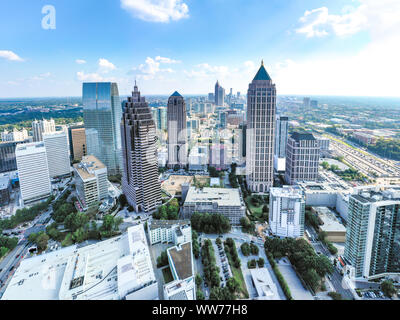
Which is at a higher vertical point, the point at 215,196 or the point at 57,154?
the point at 57,154

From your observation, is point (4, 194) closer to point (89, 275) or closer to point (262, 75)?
point (89, 275)

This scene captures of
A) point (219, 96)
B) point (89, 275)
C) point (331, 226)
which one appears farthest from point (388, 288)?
point (219, 96)

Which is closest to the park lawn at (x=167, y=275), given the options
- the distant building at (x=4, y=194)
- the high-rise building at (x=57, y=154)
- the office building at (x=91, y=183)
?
the office building at (x=91, y=183)

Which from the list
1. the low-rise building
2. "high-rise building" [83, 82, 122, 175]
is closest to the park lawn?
the low-rise building

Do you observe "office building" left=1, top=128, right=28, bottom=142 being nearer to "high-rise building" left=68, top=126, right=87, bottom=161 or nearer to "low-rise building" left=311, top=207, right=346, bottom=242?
"high-rise building" left=68, top=126, right=87, bottom=161

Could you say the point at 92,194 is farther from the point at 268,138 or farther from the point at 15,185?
the point at 268,138
